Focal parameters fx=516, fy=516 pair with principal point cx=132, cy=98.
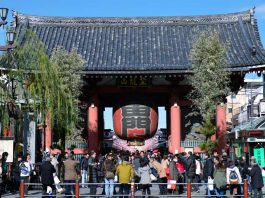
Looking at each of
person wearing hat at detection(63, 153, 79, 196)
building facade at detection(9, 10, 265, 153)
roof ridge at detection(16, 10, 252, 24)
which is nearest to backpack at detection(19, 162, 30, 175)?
person wearing hat at detection(63, 153, 79, 196)

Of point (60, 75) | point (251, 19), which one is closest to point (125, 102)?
point (60, 75)

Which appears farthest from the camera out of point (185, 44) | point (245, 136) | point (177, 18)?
point (177, 18)

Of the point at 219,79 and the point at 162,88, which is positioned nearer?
the point at 219,79

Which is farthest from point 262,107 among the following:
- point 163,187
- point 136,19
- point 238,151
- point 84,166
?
point 163,187

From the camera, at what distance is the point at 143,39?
109 ft

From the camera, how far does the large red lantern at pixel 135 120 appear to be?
29219mm

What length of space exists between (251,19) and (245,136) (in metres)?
11.3

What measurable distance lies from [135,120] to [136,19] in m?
8.76

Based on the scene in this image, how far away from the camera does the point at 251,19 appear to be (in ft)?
110

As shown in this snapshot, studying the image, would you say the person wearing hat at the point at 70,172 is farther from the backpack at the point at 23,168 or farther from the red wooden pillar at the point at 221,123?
the red wooden pillar at the point at 221,123

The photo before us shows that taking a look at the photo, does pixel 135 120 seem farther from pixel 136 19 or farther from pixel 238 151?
pixel 136 19

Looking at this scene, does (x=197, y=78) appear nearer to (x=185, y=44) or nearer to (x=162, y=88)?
(x=162, y=88)

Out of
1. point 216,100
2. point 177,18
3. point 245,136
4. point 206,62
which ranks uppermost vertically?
point 177,18

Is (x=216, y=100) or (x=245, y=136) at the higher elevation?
(x=216, y=100)
